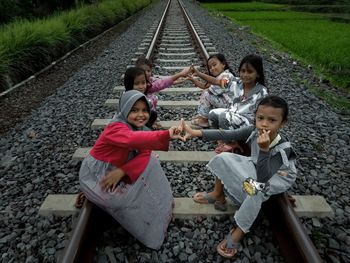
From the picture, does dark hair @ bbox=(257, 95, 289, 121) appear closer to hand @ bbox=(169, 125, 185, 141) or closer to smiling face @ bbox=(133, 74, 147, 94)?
hand @ bbox=(169, 125, 185, 141)

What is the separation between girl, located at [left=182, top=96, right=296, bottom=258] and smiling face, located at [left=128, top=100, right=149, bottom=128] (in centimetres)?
34

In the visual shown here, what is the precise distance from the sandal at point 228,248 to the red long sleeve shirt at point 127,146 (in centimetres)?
76

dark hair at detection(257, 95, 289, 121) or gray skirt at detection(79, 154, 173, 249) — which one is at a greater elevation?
dark hair at detection(257, 95, 289, 121)

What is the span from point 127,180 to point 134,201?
16cm

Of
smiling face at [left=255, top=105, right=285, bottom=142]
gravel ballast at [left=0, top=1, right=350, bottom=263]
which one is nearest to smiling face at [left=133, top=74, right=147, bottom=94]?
gravel ballast at [left=0, top=1, right=350, bottom=263]

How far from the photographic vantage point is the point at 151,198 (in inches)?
91.5

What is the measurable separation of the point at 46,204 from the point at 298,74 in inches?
209

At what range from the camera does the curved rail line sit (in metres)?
1.98

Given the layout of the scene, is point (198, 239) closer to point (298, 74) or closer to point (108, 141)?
point (108, 141)

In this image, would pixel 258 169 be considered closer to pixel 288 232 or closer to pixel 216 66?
pixel 288 232

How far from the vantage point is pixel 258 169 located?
225 cm

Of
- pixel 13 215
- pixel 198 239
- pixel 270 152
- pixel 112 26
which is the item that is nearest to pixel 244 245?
pixel 198 239

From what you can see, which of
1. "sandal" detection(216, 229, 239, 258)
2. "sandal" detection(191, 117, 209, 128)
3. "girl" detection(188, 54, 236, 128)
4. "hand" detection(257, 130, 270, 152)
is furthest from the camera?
"sandal" detection(191, 117, 209, 128)

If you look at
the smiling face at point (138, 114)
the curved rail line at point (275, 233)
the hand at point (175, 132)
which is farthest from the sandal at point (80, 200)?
the hand at point (175, 132)
